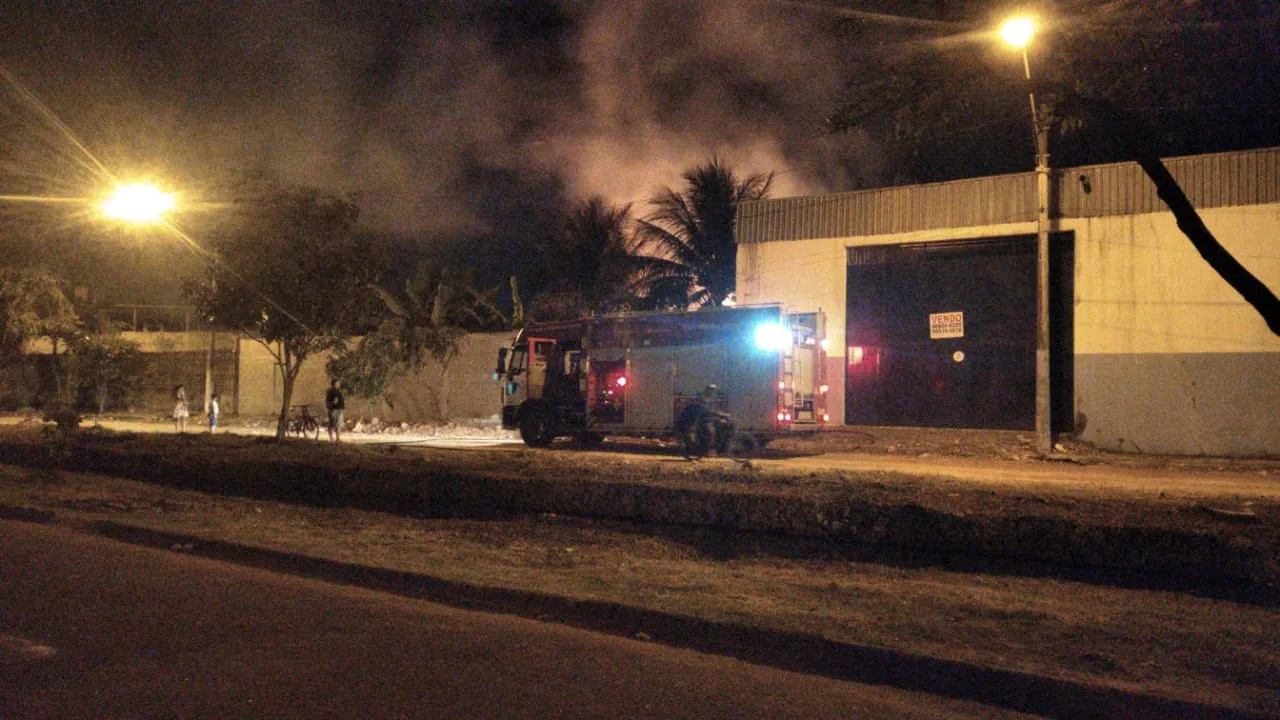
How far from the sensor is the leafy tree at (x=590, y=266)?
34406mm

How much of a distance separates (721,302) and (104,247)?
1875cm

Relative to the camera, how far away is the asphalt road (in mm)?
5445

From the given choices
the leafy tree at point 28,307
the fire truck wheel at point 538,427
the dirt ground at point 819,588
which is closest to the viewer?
the dirt ground at point 819,588

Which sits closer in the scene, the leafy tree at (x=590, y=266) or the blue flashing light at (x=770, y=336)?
the blue flashing light at (x=770, y=336)

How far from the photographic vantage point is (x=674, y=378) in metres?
20.9

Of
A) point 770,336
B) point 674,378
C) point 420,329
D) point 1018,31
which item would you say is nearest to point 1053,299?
point 770,336

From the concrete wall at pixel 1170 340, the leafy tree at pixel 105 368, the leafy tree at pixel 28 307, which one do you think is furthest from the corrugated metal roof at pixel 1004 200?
the leafy tree at pixel 105 368

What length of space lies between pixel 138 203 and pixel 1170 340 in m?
21.2

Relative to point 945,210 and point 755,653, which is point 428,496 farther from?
point 945,210

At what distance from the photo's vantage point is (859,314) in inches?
1014

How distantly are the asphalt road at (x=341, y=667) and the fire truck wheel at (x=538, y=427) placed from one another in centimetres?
1474

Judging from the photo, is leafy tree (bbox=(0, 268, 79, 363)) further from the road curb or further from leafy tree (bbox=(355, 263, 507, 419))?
the road curb

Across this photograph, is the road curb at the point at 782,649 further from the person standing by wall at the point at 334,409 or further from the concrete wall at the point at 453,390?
the concrete wall at the point at 453,390

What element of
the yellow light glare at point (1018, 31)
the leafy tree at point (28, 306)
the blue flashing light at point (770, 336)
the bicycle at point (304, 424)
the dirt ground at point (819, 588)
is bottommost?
the dirt ground at point (819, 588)
